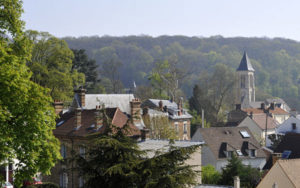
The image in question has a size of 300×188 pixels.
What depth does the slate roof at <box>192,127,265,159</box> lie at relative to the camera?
150 feet

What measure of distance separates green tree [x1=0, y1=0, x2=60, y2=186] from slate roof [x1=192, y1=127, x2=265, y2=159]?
29.7m

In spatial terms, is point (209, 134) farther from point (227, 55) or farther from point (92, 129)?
point (227, 55)

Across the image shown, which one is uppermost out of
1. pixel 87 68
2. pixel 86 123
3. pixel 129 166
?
pixel 87 68

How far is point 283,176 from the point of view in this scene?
27719 millimetres

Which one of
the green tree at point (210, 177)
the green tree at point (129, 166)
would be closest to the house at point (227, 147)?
the green tree at point (210, 177)

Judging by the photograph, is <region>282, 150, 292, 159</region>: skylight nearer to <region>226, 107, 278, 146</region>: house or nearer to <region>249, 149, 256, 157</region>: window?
<region>249, 149, 256, 157</region>: window

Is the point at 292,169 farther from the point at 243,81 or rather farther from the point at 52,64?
the point at 243,81

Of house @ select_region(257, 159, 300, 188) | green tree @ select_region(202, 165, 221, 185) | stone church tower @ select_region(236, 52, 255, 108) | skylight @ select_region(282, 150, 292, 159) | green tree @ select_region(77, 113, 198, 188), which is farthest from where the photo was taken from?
stone church tower @ select_region(236, 52, 255, 108)

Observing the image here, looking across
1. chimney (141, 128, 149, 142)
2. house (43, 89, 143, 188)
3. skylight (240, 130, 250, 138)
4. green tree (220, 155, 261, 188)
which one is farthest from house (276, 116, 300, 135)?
chimney (141, 128, 149, 142)

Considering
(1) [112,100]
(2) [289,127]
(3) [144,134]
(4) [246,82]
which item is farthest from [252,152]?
(4) [246,82]

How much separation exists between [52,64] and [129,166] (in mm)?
39078

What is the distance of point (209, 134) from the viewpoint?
4769 cm

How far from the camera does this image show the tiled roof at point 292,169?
2745 cm

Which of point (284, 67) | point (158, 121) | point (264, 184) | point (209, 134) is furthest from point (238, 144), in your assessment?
point (284, 67)
